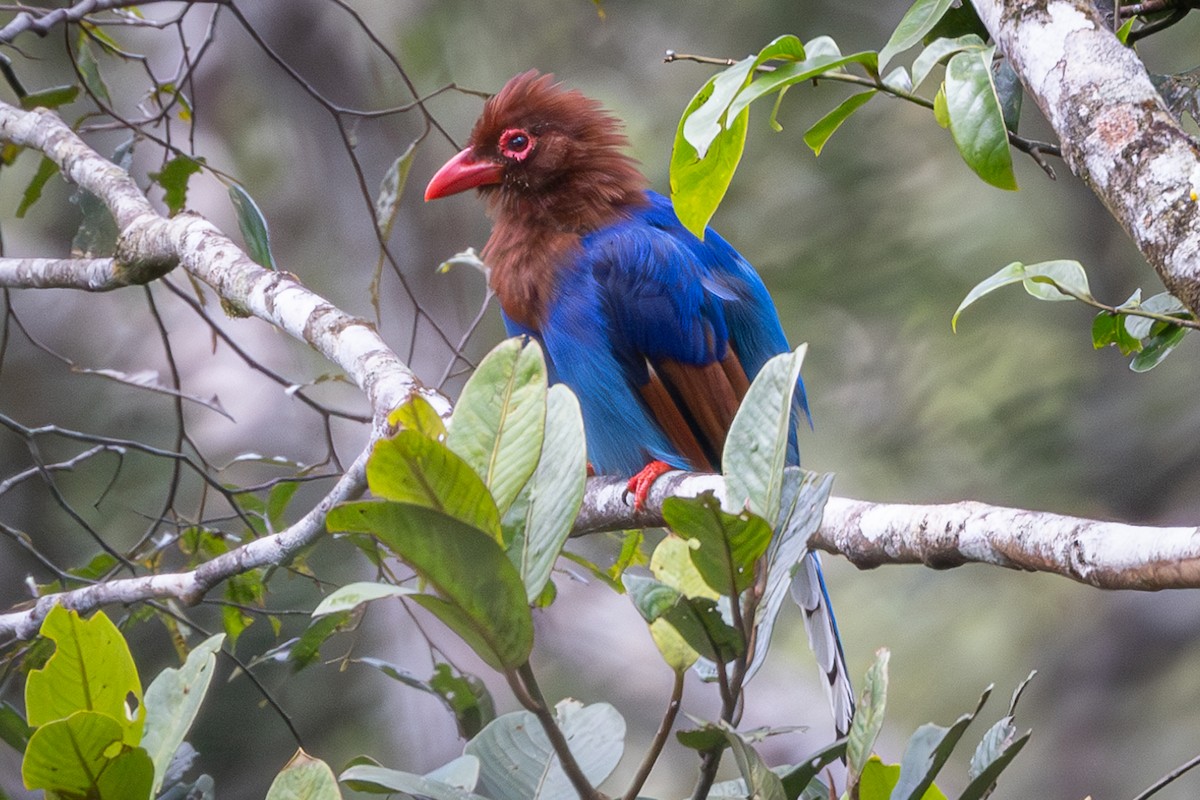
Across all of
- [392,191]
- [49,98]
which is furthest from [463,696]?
[49,98]

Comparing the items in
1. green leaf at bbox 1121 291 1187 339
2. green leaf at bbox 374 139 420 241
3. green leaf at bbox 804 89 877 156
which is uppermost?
green leaf at bbox 374 139 420 241

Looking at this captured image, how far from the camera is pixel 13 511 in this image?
5.05m

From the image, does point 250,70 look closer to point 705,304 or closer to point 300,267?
point 300,267

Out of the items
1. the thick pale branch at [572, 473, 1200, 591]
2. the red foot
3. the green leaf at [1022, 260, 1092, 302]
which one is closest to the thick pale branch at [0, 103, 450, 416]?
the red foot

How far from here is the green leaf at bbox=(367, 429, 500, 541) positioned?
965 millimetres

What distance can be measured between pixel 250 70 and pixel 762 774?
5.52 metres

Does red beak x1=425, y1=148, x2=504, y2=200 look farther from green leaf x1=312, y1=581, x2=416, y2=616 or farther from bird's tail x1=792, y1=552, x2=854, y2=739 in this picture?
green leaf x1=312, y1=581, x2=416, y2=616

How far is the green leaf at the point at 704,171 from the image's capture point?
1583 millimetres

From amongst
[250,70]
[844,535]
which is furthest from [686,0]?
[844,535]

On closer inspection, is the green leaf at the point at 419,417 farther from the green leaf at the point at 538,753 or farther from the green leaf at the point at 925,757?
the green leaf at the point at 925,757

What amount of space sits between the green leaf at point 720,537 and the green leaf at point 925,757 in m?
0.24

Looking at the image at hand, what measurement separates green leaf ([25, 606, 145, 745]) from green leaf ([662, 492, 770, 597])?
61cm

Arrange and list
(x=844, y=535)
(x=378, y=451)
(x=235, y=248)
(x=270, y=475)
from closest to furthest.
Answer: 1. (x=378, y=451)
2. (x=844, y=535)
3. (x=235, y=248)
4. (x=270, y=475)

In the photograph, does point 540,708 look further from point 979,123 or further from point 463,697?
point 463,697
